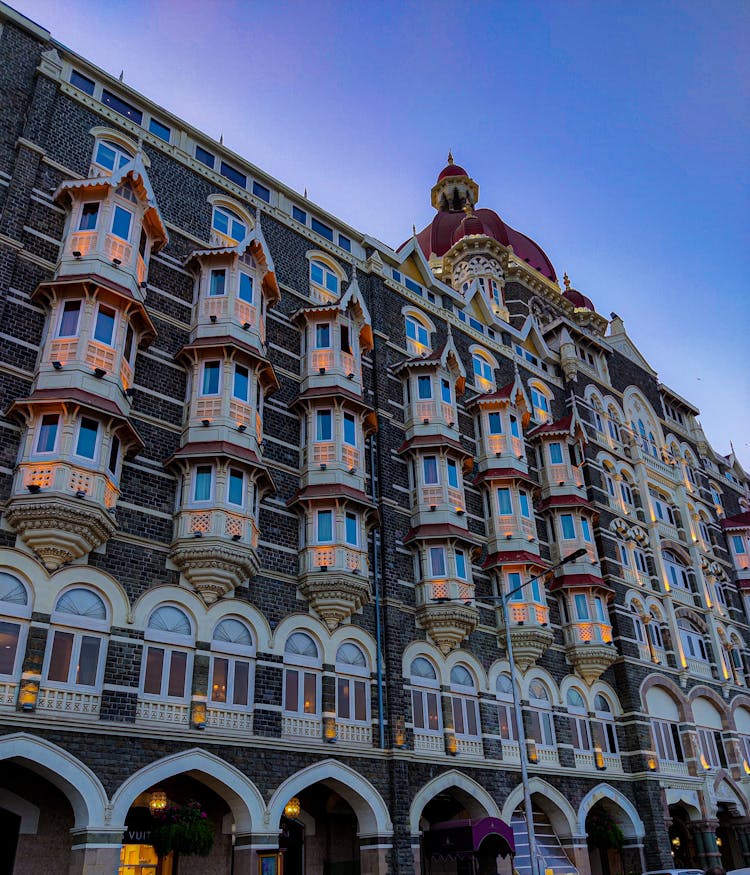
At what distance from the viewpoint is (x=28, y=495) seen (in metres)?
20.6

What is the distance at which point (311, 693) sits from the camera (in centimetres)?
2517

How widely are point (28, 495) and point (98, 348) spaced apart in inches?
209

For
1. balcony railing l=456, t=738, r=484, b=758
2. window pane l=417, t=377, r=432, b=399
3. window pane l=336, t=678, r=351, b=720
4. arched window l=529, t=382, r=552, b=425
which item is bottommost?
balcony railing l=456, t=738, r=484, b=758

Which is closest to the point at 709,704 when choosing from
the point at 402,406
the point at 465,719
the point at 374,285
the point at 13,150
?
the point at 465,719

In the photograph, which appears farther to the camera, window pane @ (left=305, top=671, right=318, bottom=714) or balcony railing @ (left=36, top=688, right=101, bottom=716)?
window pane @ (left=305, top=671, right=318, bottom=714)

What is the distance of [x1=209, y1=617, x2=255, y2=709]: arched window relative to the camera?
23047 millimetres

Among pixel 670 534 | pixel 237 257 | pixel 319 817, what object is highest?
pixel 237 257

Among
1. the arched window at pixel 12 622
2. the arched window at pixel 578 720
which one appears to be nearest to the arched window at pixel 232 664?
the arched window at pixel 12 622

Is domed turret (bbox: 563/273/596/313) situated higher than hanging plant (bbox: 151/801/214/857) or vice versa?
domed turret (bbox: 563/273/596/313)

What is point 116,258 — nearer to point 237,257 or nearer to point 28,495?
point 237,257

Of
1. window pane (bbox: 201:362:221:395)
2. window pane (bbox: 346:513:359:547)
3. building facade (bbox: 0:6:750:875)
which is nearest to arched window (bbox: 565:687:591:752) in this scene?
building facade (bbox: 0:6:750:875)

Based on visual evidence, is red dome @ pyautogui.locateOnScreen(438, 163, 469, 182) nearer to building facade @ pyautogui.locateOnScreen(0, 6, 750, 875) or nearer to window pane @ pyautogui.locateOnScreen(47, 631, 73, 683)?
building facade @ pyautogui.locateOnScreen(0, 6, 750, 875)

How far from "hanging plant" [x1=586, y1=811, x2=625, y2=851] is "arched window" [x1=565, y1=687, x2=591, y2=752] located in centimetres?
288

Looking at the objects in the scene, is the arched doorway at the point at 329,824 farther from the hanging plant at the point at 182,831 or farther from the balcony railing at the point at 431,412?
the balcony railing at the point at 431,412
